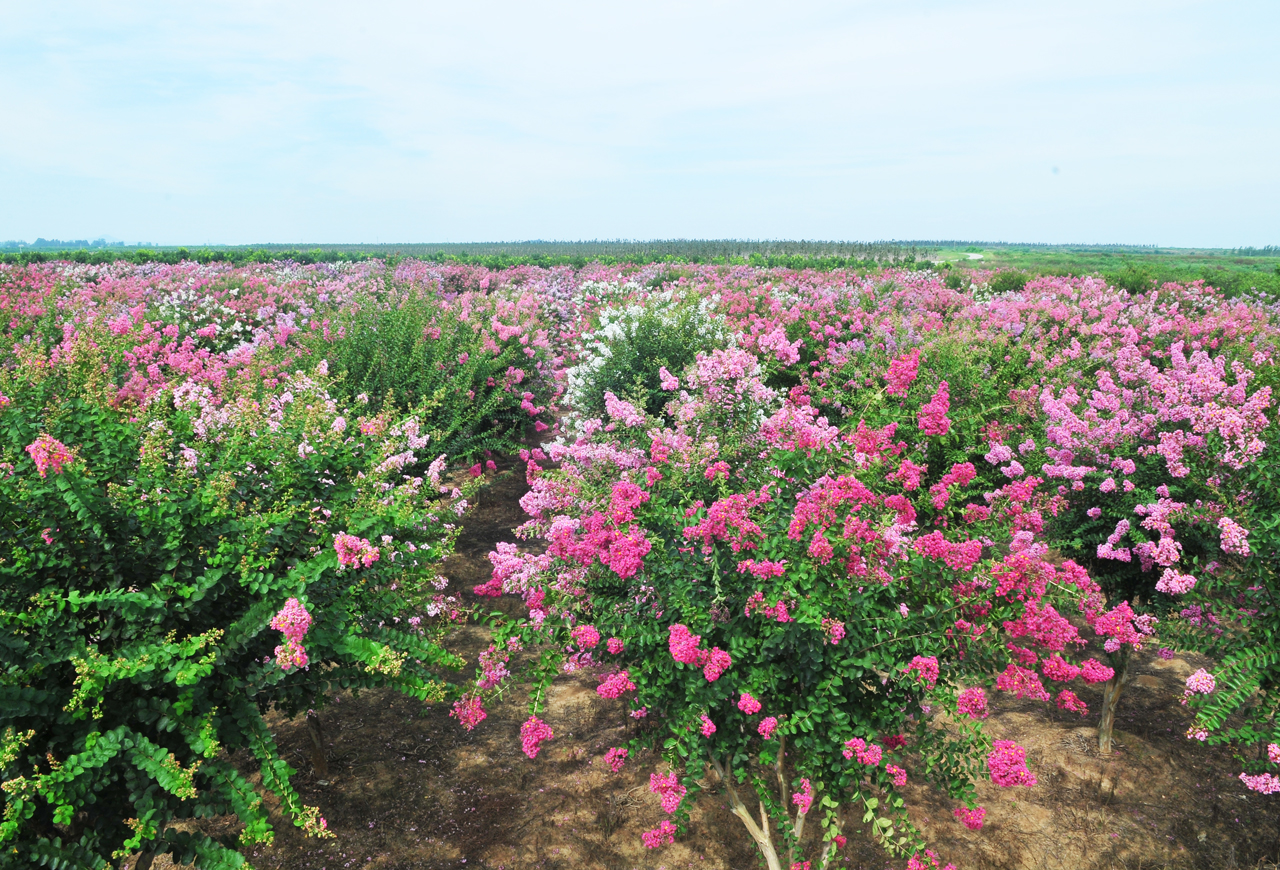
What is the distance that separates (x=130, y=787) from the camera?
102 inches

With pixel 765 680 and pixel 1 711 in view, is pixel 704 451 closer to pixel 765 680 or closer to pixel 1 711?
pixel 765 680

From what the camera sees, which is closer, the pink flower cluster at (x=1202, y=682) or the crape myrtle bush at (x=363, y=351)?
the pink flower cluster at (x=1202, y=682)

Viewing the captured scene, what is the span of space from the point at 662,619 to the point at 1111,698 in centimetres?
387

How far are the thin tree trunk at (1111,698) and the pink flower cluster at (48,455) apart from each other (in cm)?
632

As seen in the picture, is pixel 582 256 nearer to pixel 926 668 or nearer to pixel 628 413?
pixel 628 413

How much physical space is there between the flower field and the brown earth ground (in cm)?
3

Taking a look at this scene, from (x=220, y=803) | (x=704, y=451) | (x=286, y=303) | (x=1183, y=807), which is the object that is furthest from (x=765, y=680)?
(x=286, y=303)

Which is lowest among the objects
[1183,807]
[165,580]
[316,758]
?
[1183,807]

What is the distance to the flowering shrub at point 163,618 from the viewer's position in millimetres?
2498

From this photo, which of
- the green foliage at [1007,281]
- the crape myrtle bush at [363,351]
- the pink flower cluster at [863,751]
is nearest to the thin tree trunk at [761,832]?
the pink flower cluster at [863,751]

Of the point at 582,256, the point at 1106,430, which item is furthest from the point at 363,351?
the point at 582,256

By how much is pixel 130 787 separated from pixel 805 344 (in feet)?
34.1

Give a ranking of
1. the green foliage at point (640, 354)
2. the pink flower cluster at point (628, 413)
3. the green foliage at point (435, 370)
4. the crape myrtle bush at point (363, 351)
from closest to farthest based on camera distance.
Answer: the pink flower cluster at point (628, 413)
the crape myrtle bush at point (363, 351)
the green foliage at point (435, 370)
the green foliage at point (640, 354)

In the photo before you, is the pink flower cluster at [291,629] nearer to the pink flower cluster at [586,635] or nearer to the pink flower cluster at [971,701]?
the pink flower cluster at [586,635]
